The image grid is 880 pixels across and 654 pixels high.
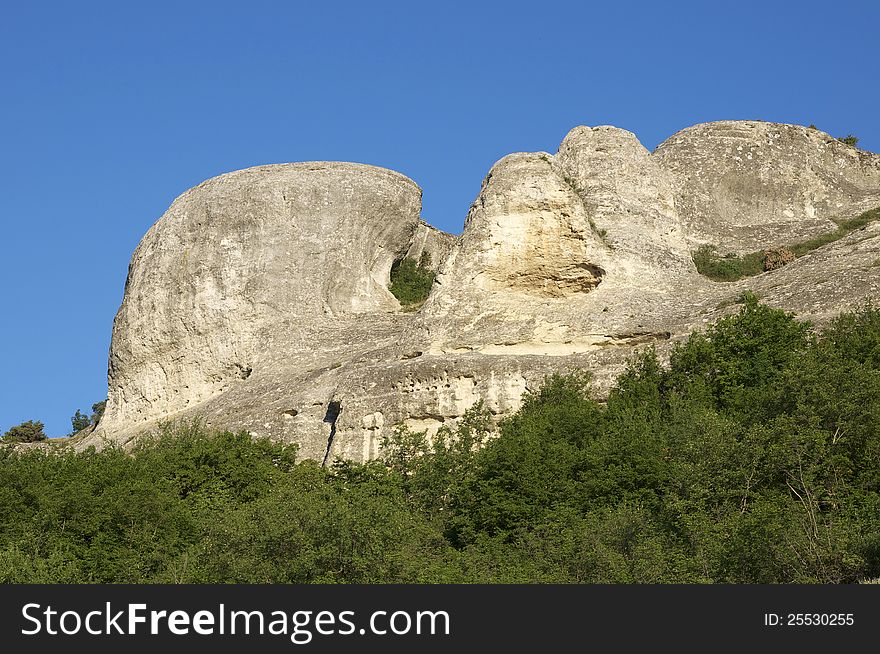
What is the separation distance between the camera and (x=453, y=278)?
46812mm

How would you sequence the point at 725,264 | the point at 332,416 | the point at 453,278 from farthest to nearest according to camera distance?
the point at 725,264
the point at 453,278
the point at 332,416

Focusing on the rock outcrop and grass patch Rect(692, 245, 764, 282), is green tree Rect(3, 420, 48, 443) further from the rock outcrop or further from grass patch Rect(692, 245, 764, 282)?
grass patch Rect(692, 245, 764, 282)

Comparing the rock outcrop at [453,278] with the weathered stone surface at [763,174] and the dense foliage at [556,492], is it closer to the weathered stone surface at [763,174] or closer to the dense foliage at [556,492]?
the weathered stone surface at [763,174]

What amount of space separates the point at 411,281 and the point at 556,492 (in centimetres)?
2289

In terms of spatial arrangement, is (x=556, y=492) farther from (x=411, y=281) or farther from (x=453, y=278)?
(x=411, y=281)

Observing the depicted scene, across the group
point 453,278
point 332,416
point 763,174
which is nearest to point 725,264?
point 453,278

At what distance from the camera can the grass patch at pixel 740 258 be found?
51.0m

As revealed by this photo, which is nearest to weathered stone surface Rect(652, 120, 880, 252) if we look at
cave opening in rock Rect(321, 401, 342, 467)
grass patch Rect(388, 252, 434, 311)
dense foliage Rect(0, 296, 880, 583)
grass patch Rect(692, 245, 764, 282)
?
grass patch Rect(692, 245, 764, 282)

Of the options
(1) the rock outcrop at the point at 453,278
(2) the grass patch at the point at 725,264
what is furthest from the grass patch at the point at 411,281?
(2) the grass patch at the point at 725,264

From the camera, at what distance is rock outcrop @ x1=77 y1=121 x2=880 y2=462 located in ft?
138

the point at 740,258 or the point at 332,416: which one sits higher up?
the point at 740,258

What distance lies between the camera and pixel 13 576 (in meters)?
31.6

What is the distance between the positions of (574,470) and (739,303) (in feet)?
24.4

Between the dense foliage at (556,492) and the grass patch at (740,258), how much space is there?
991 centimetres
